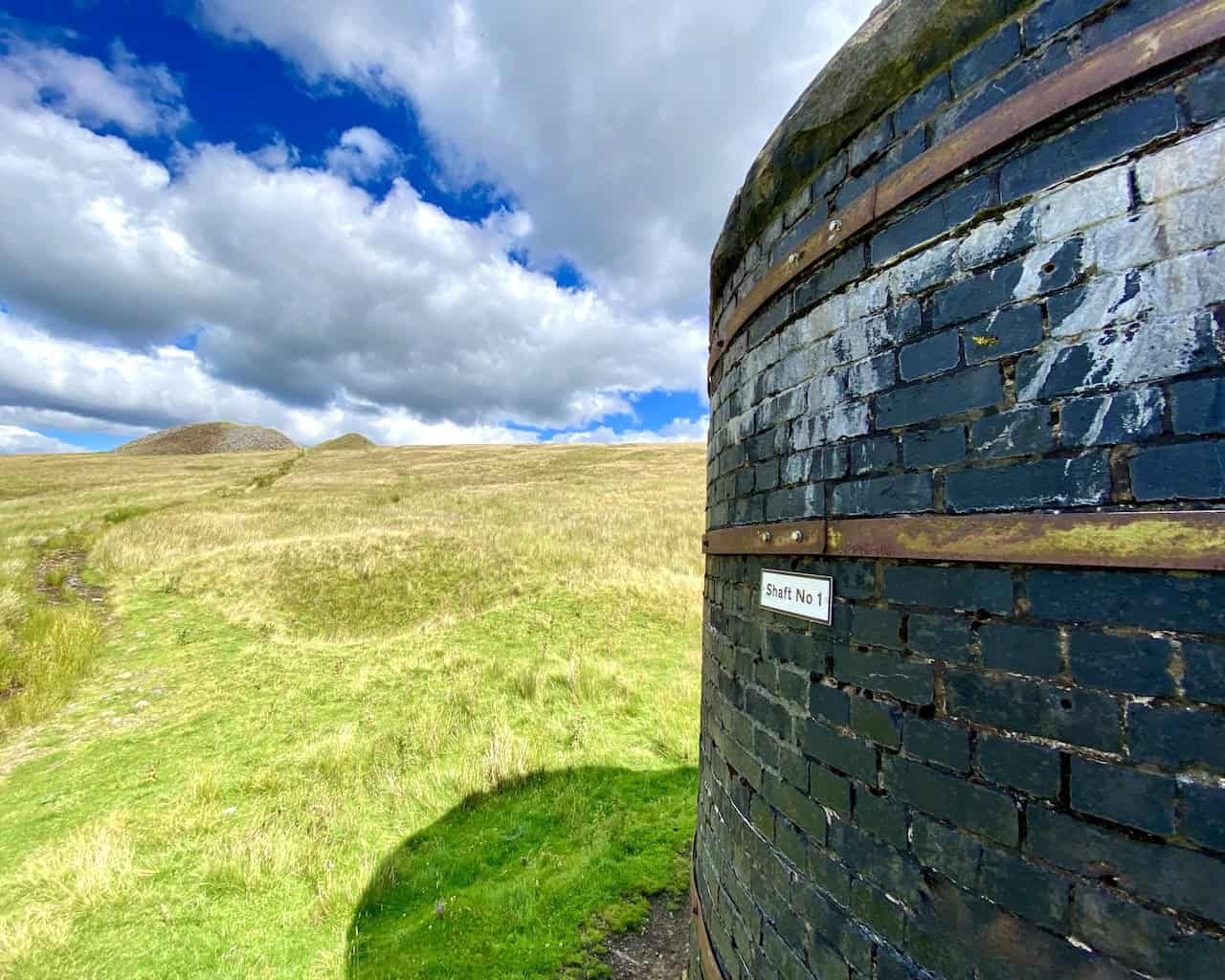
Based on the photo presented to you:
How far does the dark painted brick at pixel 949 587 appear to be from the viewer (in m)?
1.77

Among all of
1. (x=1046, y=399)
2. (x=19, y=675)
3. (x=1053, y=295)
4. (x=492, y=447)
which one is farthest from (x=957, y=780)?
(x=492, y=447)

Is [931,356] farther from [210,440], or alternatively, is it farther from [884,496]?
[210,440]

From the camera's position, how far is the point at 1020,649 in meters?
1.71

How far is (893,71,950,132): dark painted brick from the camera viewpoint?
6.95 feet

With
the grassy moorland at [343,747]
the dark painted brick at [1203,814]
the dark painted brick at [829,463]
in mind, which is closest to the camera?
the dark painted brick at [1203,814]

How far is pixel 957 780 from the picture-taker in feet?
6.03

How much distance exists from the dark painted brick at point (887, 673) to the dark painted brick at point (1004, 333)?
102 cm

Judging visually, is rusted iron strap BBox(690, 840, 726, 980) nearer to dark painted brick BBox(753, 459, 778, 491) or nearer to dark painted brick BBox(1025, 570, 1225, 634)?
dark painted brick BBox(753, 459, 778, 491)

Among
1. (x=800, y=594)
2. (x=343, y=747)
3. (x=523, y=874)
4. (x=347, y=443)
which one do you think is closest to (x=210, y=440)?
(x=347, y=443)

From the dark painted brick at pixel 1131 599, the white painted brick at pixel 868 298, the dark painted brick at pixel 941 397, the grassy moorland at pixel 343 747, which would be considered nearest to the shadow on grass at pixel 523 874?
the grassy moorland at pixel 343 747

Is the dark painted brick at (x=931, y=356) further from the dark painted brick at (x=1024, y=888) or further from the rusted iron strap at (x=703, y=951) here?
the rusted iron strap at (x=703, y=951)

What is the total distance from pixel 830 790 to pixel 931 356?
1.70m

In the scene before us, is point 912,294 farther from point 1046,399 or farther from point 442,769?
point 442,769

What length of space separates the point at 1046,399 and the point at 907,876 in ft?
5.29
